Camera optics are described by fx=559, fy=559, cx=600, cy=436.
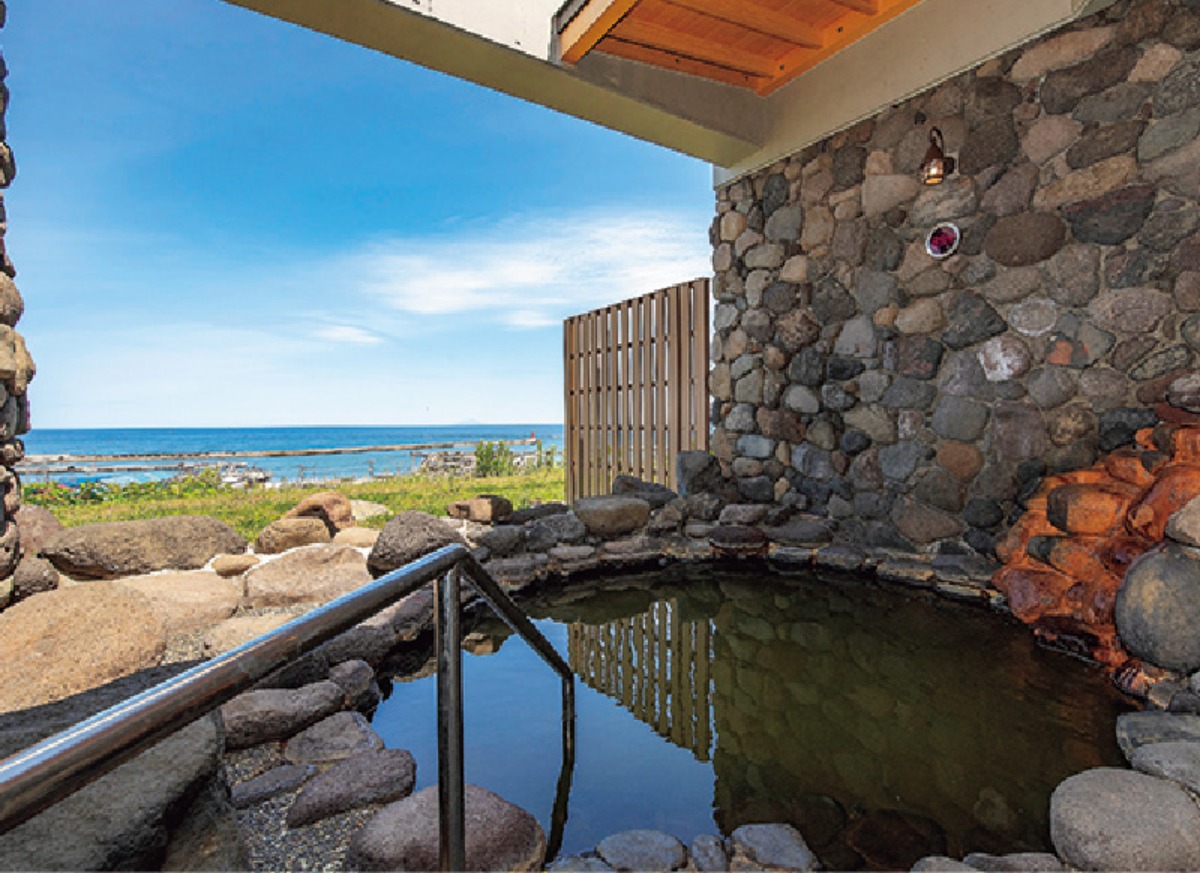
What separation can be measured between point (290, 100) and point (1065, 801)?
20.8m

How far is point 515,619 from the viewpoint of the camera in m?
1.32

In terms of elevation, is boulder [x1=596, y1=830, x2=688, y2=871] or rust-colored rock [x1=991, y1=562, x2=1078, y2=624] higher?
rust-colored rock [x1=991, y1=562, x2=1078, y2=624]

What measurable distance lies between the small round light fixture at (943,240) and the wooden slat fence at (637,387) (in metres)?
1.61

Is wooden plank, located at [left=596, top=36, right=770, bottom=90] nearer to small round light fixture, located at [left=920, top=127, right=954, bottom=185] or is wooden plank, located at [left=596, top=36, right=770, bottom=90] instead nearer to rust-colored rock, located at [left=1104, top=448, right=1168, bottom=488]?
small round light fixture, located at [left=920, top=127, right=954, bottom=185]

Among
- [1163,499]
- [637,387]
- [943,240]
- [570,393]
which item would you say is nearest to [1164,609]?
[1163,499]

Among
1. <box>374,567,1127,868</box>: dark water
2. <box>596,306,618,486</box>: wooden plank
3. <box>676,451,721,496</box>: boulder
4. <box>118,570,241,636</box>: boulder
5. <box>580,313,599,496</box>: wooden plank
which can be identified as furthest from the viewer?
<box>580,313,599,496</box>: wooden plank

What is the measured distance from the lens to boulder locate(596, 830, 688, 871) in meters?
1.16

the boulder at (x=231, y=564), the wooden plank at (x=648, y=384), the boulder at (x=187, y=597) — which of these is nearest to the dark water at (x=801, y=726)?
the boulder at (x=187, y=597)

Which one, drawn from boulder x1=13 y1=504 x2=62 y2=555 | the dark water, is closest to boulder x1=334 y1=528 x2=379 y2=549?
the dark water

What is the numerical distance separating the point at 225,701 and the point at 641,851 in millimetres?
1099

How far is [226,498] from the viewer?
640 cm

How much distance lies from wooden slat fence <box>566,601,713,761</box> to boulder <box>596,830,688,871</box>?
0.47 meters

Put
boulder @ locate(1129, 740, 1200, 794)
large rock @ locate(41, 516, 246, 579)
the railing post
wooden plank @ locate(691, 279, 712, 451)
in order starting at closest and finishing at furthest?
the railing post → boulder @ locate(1129, 740, 1200, 794) → large rock @ locate(41, 516, 246, 579) → wooden plank @ locate(691, 279, 712, 451)

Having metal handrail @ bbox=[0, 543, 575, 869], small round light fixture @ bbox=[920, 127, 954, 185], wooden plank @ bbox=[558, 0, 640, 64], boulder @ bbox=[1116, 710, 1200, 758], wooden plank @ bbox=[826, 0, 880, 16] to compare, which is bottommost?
boulder @ bbox=[1116, 710, 1200, 758]
